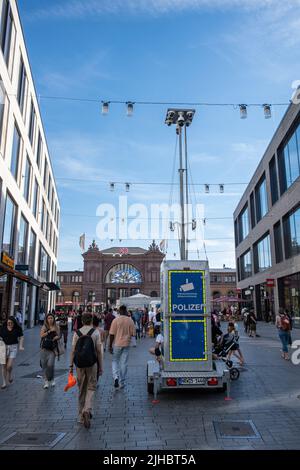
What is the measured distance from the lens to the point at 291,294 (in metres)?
28.9

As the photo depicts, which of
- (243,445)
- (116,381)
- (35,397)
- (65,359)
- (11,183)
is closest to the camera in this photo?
(243,445)

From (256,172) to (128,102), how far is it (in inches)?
1086

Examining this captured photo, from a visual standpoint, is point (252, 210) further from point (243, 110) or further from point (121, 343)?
point (121, 343)

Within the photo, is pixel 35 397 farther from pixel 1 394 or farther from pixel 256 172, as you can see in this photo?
pixel 256 172

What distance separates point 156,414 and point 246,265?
4369 cm

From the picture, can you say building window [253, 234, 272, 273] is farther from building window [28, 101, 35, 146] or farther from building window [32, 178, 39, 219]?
building window [28, 101, 35, 146]

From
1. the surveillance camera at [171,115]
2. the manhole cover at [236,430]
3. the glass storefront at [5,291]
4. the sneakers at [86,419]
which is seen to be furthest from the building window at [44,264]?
the manhole cover at [236,430]

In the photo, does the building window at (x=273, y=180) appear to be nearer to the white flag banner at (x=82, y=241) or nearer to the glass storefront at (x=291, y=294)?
the glass storefront at (x=291, y=294)

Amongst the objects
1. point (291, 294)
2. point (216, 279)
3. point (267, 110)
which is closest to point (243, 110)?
point (267, 110)

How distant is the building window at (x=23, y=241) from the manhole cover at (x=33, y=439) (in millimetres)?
22686

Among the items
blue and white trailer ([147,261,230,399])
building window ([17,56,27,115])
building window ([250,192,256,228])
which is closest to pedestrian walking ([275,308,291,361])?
blue and white trailer ([147,261,230,399])

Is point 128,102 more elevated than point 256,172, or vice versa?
point 256,172

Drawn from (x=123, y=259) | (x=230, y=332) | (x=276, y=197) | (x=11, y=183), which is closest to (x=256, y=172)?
(x=276, y=197)
